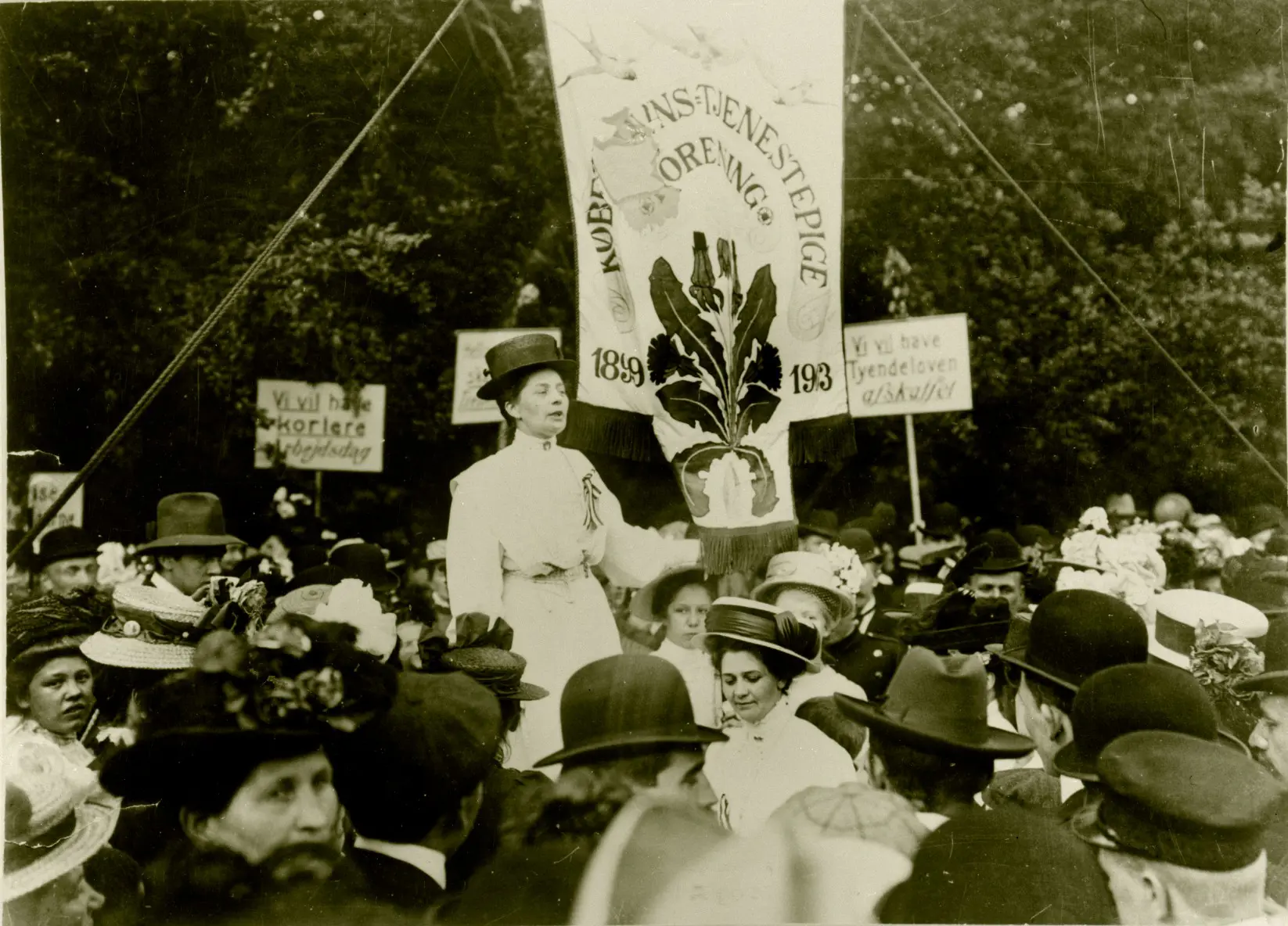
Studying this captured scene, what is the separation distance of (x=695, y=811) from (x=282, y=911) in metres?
1.67

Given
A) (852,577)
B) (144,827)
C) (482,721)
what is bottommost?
(144,827)

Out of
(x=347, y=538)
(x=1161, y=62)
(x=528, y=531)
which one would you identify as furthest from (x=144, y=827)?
(x=1161, y=62)

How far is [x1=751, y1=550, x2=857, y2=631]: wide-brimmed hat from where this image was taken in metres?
5.01

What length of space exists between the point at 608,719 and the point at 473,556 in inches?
34.0

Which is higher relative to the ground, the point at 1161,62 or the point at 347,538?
the point at 1161,62

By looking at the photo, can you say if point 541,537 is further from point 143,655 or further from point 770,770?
point 143,655

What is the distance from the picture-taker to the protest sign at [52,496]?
16.6 ft

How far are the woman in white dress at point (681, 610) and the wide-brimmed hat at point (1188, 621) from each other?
1888mm

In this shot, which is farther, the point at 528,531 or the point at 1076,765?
the point at 528,531

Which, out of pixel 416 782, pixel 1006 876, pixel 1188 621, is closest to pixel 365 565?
pixel 416 782

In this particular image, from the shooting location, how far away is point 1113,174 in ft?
17.1

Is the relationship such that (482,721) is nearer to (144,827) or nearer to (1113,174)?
(144,827)

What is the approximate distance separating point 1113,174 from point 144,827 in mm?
4830

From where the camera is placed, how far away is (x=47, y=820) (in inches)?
191
